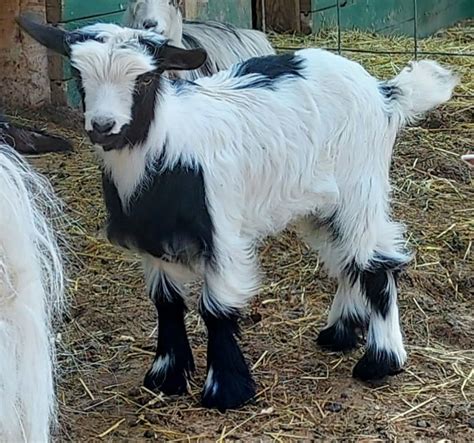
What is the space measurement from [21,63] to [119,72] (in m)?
3.81

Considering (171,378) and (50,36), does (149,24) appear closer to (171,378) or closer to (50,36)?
(50,36)

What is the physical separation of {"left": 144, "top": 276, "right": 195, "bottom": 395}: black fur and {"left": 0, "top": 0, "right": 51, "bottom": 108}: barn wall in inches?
142

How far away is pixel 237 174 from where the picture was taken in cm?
355

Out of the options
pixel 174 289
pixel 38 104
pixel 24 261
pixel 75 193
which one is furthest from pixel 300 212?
pixel 38 104

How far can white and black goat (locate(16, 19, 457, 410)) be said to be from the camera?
3432 millimetres

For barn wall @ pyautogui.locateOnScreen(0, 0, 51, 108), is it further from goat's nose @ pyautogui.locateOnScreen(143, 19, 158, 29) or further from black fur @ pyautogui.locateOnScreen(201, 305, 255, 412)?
black fur @ pyautogui.locateOnScreen(201, 305, 255, 412)

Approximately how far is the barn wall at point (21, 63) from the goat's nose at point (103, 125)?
3797 millimetres

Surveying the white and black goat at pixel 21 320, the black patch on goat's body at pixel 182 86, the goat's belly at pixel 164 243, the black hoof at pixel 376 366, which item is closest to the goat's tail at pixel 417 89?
the black patch on goat's body at pixel 182 86

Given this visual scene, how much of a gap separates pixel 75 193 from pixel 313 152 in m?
2.33

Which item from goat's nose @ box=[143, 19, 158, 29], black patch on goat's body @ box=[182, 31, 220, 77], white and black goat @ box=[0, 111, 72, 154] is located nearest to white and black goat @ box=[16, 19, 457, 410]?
white and black goat @ box=[0, 111, 72, 154]

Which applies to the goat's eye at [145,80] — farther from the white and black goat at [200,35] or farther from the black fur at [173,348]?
the white and black goat at [200,35]

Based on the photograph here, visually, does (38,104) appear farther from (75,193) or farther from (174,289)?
(174,289)

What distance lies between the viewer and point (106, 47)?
131 inches

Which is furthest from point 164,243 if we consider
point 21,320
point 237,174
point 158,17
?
point 158,17
